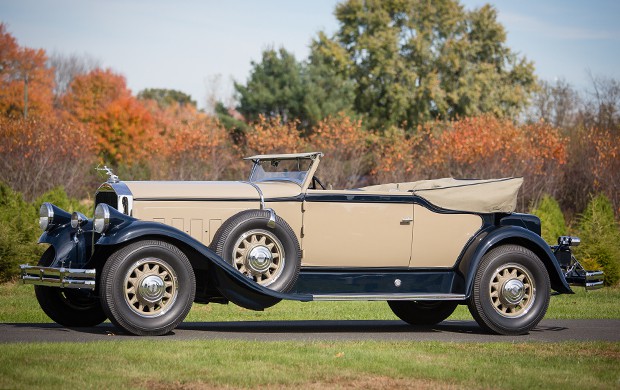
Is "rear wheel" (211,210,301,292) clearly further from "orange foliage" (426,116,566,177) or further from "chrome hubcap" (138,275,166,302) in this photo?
"orange foliage" (426,116,566,177)

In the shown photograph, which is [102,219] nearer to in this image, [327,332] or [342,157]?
[327,332]

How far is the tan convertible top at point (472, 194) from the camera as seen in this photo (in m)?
10.4

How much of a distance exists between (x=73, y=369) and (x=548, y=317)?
735cm

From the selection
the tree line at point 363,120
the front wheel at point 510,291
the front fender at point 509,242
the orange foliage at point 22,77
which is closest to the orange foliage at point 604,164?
the tree line at point 363,120

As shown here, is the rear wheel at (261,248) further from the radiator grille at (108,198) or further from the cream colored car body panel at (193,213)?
the radiator grille at (108,198)

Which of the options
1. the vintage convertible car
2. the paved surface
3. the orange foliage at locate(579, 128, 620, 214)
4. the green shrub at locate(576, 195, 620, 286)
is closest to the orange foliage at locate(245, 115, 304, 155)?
the orange foliage at locate(579, 128, 620, 214)

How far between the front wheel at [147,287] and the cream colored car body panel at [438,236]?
260 cm


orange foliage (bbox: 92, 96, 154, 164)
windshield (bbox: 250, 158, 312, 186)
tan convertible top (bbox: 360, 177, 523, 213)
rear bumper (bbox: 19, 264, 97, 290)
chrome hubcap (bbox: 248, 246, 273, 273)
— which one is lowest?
rear bumper (bbox: 19, 264, 97, 290)

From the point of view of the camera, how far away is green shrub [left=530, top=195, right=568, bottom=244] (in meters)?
21.5

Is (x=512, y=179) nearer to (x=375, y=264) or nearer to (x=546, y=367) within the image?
(x=375, y=264)

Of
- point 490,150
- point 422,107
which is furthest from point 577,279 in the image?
point 422,107

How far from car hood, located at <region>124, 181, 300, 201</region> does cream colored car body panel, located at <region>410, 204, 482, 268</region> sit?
142 cm

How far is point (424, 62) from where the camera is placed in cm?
5041

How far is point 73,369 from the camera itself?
698 centimetres
